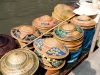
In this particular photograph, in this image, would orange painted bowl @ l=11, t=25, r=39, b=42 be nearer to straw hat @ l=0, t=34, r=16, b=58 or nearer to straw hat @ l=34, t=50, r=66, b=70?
straw hat @ l=0, t=34, r=16, b=58

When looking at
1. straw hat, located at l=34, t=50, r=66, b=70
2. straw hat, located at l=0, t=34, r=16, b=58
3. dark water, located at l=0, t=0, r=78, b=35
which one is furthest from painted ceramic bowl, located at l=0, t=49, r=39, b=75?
dark water, located at l=0, t=0, r=78, b=35

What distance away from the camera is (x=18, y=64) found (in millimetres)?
2998

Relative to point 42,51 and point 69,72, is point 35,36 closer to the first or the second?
point 42,51

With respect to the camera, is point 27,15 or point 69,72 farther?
point 27,15

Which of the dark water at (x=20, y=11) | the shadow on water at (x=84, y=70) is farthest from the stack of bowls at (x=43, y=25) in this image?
the dark water at (x=20, y=11)

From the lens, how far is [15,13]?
12688 millimetres

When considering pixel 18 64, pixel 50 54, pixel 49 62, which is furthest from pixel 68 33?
pixel 18 64

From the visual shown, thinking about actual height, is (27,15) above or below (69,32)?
below

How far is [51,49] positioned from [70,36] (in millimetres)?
851

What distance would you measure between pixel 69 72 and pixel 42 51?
1.44 meters

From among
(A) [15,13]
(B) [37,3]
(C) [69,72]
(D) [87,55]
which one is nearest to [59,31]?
(C) [69,72]

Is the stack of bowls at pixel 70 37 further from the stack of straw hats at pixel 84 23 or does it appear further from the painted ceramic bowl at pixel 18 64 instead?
the painted ceramic bowl at pixel 18 64

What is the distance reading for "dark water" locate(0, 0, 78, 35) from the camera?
36.0ft

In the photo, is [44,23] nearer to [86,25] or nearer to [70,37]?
[70,37]
